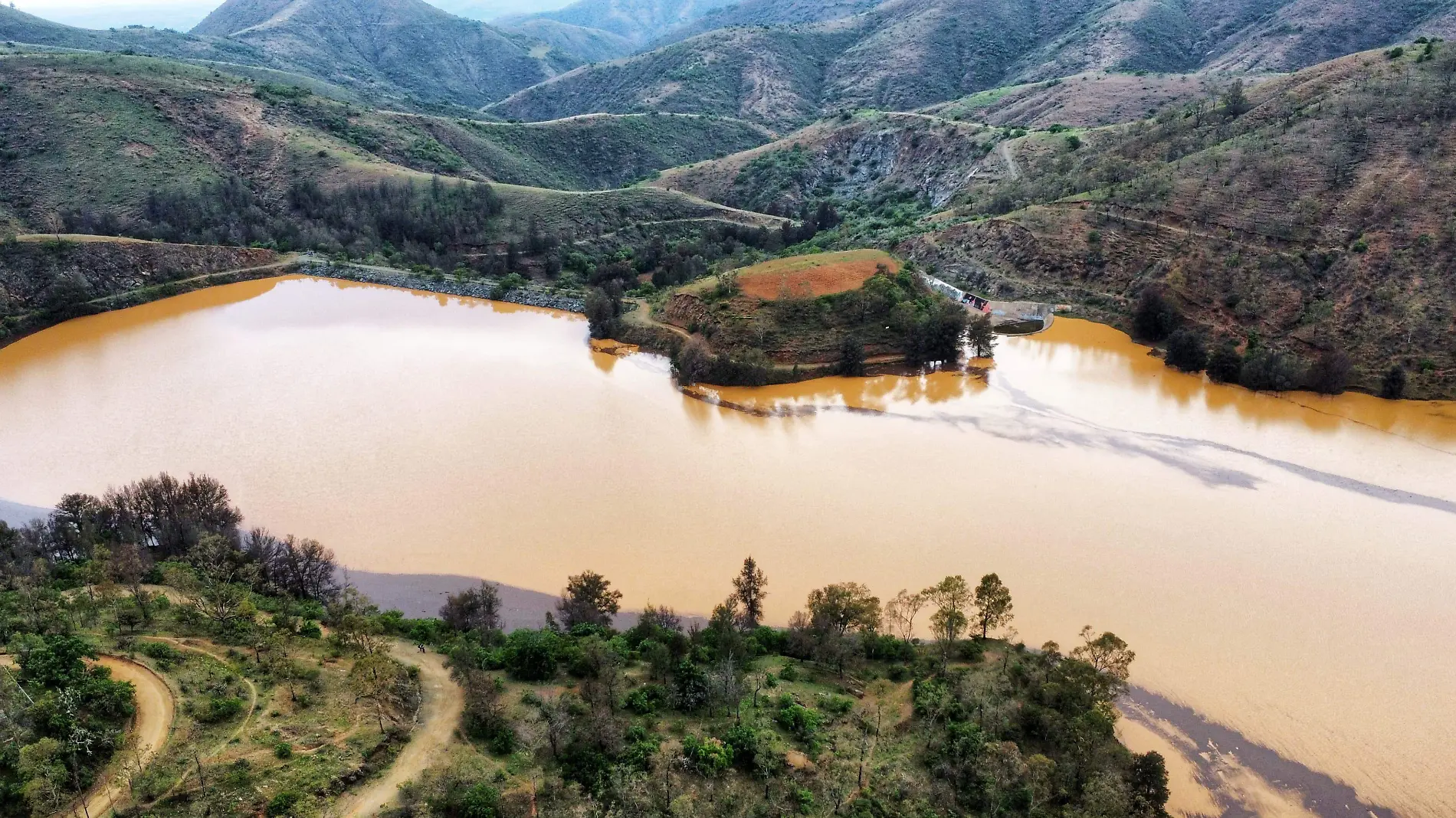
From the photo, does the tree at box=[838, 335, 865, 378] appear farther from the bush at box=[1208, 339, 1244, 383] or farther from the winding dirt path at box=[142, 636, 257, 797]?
the winding dirt path at box=[142, 636, 257, 797]

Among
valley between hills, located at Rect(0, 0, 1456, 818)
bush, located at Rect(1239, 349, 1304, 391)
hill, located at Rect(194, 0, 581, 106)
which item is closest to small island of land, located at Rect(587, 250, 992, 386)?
valley between hills, located at Rect(0, 0, 1456, 818)

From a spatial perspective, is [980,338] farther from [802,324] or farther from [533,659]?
[533,659]

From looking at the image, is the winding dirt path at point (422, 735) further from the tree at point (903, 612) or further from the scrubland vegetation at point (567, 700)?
the tree at point (903, 612)

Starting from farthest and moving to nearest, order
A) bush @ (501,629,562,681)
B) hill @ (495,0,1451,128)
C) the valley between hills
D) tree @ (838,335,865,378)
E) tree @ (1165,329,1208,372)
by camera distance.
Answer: hill @ (495,0,1451,128)
tree @ (838,335,865,378)
tree @ (1165,329,1208,372)
bush @ (501,629,562,681)
the valley between hills

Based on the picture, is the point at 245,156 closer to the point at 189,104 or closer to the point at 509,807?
the point at 189,104

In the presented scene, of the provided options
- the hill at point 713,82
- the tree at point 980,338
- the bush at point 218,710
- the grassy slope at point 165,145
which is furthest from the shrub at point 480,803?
the hill at point 713,82

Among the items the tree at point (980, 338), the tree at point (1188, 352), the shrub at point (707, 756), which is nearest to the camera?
the shrub at point (707, 756)
